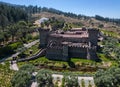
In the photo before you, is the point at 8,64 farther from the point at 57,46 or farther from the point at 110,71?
the point at 110,71

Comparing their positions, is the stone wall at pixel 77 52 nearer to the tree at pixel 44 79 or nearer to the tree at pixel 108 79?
the tree at pixel 108 79


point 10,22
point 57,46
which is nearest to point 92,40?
point 57,46

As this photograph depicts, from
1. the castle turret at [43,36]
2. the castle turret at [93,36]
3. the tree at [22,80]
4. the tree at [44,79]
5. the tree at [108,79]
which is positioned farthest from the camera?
the castle turret at [43,36]

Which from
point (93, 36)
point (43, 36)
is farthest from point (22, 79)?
point (93, 36)

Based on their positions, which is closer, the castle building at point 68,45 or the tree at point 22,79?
the tree at point 22,79

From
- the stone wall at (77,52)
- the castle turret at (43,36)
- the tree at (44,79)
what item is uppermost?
the castle turret at (43,36)

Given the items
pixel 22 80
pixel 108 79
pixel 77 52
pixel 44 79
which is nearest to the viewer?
pixel 108 79

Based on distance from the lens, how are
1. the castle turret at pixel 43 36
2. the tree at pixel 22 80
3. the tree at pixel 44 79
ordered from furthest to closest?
the castle turret at pixel 43 36, the tree at pixel 44 79, the tree at pixel 22 80

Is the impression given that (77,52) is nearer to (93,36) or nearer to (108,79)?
(93,36)

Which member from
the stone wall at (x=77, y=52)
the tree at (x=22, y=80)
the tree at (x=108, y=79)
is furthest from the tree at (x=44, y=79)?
the stone wall at (x=77, y=52)

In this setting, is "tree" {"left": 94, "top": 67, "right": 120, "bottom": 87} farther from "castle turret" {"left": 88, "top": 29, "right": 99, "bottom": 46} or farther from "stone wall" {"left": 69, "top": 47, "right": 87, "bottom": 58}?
"castle turret" {"left": 88, "top": 29, "right": 99, "bottom": 46}
